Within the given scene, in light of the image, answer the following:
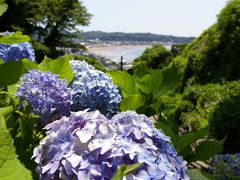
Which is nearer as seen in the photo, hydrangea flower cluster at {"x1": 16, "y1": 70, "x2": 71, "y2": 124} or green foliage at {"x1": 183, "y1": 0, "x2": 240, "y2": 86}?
hydrangea flower cluster at {"x1": 16, "y1": 70, "x2": 71, "y2": 124}

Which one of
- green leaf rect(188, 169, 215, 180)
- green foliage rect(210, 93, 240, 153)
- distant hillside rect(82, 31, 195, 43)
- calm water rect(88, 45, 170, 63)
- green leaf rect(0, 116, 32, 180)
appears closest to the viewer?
green leaf rect(0, 116, 32, 180)

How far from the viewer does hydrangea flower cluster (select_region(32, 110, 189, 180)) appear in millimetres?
788

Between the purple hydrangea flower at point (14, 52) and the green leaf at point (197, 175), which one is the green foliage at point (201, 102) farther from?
the green leaf at point (197, 175)

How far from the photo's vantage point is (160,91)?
1289mm

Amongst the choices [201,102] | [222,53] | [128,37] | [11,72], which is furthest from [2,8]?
[128,37]

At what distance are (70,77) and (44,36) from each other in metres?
33.3

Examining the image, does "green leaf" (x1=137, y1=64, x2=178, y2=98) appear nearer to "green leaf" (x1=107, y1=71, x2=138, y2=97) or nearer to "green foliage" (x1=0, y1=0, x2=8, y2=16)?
"green leaf" (x1=107, y1=71, x2=138, y2=97)

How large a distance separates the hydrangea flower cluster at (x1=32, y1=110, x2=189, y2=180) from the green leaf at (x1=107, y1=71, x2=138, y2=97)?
38cm

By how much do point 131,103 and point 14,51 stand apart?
477 millimetres


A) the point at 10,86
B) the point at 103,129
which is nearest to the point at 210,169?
the point at 10,86

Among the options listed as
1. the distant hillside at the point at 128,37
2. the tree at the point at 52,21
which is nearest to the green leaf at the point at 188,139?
the tree at the point at 52,21

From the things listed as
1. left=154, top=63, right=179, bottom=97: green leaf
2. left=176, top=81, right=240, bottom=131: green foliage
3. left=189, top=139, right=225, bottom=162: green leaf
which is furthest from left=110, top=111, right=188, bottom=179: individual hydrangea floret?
left=176, top=81, right=240, bottom=131: green foliage

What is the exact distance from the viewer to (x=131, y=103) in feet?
4.06

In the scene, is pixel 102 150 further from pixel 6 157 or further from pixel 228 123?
pixel 228 123
